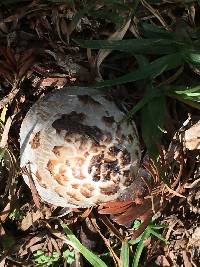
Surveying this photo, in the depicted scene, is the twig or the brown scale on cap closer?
the brown scale on cap

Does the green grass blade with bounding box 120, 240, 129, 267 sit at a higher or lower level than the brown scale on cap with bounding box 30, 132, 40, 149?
lower

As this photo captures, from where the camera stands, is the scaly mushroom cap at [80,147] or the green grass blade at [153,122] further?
the green grass blade at [153,122]

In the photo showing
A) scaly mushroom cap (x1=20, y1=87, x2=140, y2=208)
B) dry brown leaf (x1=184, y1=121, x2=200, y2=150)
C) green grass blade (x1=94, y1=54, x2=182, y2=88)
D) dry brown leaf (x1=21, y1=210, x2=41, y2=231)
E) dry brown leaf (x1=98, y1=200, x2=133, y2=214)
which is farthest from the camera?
dry brown leaf (x1=21, y1=210, x2=41, y2=231)

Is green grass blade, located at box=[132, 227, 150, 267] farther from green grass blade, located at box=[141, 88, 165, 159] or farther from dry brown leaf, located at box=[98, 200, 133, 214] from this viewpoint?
green grass blade, located at box=[141, 88, 165, 159]

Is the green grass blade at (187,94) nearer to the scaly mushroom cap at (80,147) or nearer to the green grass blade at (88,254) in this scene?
the scaly mushroom cap at (80,147)

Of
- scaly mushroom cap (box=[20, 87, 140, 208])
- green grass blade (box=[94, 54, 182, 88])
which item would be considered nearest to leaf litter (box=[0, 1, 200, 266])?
green grass blade (box=[94, 54, 182, 88])

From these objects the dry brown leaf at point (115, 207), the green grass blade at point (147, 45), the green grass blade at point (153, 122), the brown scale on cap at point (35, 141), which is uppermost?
the green grass blade at point (147, 45)

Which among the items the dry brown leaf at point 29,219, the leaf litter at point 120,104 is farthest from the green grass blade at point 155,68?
the dry brown leaf at point 29,219


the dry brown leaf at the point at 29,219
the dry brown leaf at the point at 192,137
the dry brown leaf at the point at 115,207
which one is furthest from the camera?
the dry brown leaf at the point at 29,219
